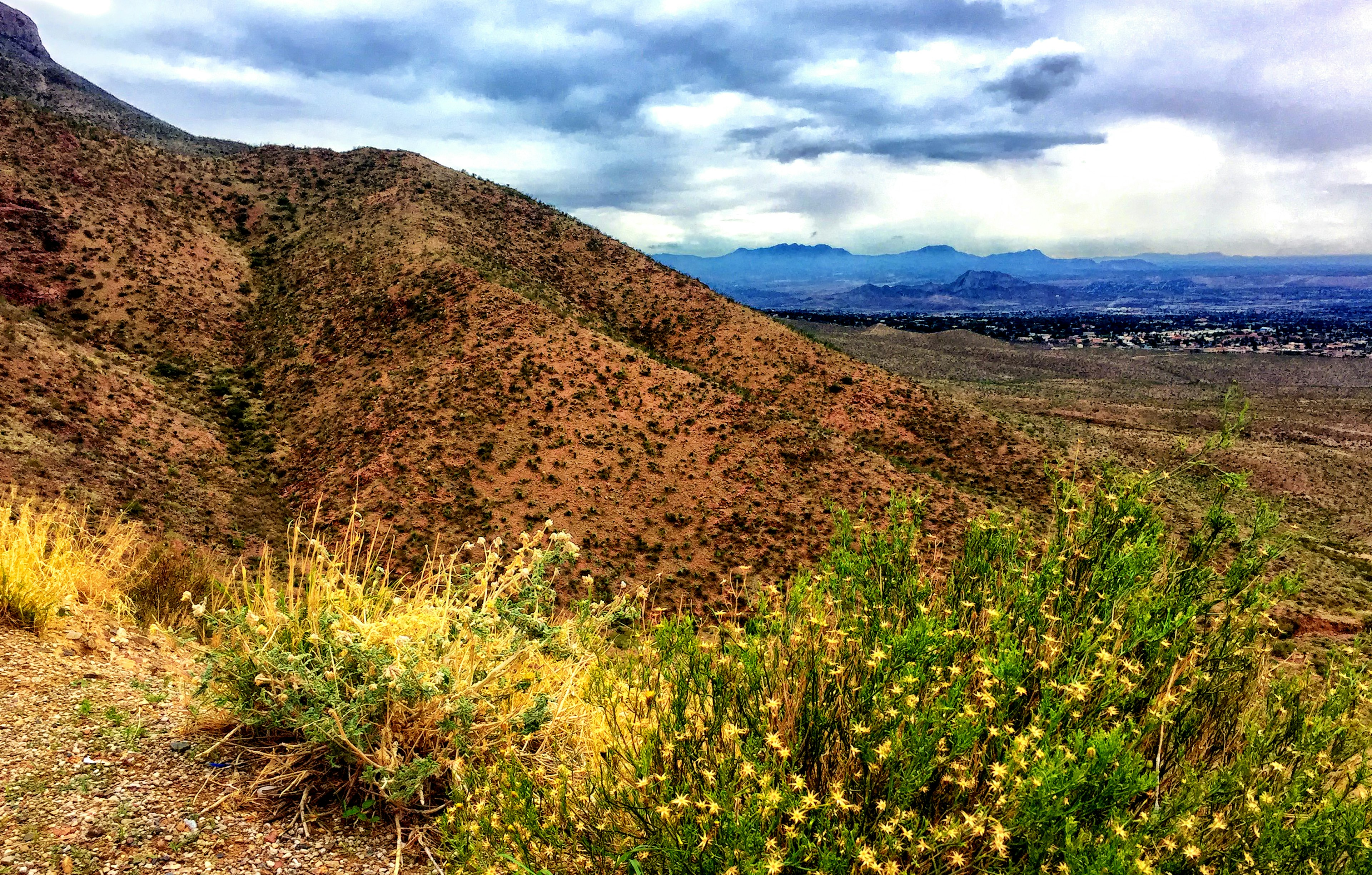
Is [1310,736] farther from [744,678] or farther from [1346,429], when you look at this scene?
[1346,429]

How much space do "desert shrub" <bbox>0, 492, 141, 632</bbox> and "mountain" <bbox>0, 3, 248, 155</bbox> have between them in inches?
2406

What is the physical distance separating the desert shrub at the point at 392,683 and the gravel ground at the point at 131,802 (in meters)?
0.23

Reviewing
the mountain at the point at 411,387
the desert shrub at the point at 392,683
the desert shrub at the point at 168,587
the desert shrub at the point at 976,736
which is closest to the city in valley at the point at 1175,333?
the mountain at the point at 411,387

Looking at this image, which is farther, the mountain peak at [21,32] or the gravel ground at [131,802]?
the mountain peak at [21,32]

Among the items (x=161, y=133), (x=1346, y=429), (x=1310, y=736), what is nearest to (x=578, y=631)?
(x=1310, y=736)

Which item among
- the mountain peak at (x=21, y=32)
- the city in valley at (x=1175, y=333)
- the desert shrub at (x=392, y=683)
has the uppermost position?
the mountain peak at (x=21, y=32)

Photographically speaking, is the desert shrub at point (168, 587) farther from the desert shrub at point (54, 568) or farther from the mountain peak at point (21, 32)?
the mountain peak at point (21, 32)

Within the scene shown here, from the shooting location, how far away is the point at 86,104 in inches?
2808

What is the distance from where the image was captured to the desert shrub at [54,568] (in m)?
4.90

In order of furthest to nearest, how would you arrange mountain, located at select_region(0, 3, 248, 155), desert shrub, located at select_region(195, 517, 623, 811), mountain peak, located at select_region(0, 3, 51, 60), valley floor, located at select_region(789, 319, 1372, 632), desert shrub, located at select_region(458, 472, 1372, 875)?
mountain peak, located at select_region(0, 3, 51, 60), mountain, located at select_region(0, 3, 248, 155), valley floor, located at select_region(789, 319, 1372, 632), desert shrub, located at select_region(195, 517, 623, 811), desert shrub, located at select_region(458, 472, 1372, 875)

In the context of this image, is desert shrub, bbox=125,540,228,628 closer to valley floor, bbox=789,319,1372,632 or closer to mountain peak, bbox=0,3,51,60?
valley floor, bbox=789,319,1372,632

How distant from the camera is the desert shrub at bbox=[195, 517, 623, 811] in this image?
3518 millimetres

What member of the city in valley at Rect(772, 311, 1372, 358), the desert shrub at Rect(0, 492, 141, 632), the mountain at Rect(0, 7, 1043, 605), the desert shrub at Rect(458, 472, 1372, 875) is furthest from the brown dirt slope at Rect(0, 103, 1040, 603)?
the city in valley at Rect(772, 311, 1372, 358)

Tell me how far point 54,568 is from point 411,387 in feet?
55.6
